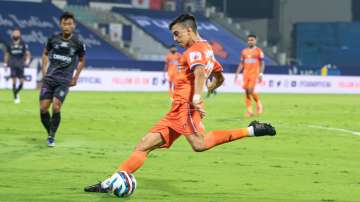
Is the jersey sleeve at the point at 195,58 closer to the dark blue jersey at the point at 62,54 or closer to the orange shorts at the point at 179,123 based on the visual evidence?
the orange shorts at the point at 179,123

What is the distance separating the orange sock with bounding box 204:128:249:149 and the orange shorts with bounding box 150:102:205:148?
0.88 feet

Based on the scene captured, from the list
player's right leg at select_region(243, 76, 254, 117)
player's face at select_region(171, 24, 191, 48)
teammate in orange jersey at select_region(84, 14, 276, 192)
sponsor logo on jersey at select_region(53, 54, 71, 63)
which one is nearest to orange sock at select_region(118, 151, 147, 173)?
teammate in orange jersey at select_region(84, 14, 276, 192)

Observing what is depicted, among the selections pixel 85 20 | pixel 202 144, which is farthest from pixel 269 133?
pixel 85 20

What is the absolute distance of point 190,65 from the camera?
29.7 ft

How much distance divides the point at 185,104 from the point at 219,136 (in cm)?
70

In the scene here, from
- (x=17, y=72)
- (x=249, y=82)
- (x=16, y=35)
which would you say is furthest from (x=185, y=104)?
(x=17, y=72)

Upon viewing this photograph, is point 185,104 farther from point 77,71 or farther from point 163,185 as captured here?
point 77,71

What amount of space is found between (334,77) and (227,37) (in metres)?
14.0

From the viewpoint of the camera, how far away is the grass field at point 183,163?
30.9 feet

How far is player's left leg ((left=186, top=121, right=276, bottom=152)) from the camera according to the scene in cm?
938

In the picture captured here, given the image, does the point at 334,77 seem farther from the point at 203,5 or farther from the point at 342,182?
the point at 342,182

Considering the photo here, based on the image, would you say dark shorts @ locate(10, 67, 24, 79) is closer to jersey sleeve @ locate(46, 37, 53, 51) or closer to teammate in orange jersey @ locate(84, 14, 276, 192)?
jersey sleeve @ locate(46, 37, 53, 51)

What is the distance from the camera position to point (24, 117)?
2122cm

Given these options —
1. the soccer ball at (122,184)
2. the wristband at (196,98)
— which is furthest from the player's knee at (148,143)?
the wristband at (196,98)
